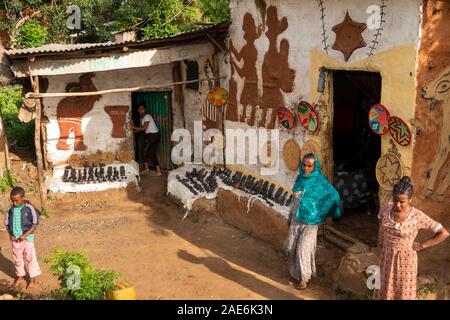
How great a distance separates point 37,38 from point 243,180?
12.3m

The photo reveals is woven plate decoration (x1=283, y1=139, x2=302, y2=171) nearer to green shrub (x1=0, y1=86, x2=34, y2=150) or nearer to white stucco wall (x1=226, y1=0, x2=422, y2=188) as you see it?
white stucco wall (x1=226, y1=0, x2=422, y2=188)

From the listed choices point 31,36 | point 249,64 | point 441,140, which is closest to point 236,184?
point 249,64

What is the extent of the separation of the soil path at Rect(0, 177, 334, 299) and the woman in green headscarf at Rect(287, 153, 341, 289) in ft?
1.70

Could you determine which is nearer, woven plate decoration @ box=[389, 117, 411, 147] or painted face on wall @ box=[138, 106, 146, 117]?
woven plate decoration @ box=[389, 117, 411, 147]

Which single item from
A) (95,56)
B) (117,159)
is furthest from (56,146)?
(95,56)

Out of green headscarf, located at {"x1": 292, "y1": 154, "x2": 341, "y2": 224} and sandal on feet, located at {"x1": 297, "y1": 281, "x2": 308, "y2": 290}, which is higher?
green headscarf, located at {"x1": 292, "y1": 154, "x2": 341, "y2": 224}

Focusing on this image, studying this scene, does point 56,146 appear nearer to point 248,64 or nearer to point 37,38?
point 248,64

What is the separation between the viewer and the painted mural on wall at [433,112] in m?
5.23

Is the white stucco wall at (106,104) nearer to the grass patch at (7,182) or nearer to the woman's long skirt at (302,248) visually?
the grass patch at (7,182)

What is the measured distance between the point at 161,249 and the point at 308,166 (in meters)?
3.05

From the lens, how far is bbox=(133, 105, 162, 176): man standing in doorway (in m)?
10.8

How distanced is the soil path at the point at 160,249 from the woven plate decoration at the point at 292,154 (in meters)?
1.31

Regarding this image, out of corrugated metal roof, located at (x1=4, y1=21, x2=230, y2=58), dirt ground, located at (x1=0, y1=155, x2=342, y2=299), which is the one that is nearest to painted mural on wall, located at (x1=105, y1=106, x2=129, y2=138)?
dirt ground, located at (x1=0, y1=155, x2=342, y2=299)

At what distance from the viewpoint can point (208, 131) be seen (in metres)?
9.93
